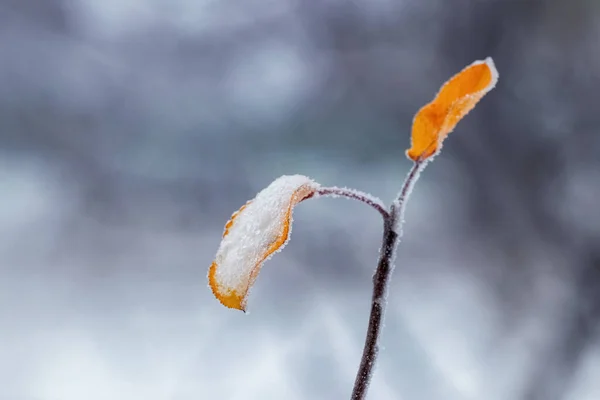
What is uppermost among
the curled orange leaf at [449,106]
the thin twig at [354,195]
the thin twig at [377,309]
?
the curled orange leaf at [449,106]

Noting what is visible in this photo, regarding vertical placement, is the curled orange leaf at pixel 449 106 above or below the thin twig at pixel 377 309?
above

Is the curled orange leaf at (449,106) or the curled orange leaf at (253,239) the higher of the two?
the curled orange leaf at (449,106)

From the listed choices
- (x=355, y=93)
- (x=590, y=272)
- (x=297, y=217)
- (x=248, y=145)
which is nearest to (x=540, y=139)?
(x=590, y=272)

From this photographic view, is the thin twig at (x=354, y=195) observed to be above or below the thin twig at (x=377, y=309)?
above

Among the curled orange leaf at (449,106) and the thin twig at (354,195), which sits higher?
the curled orange leaf at (449,106)

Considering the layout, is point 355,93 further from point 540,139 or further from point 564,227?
point 564,227
